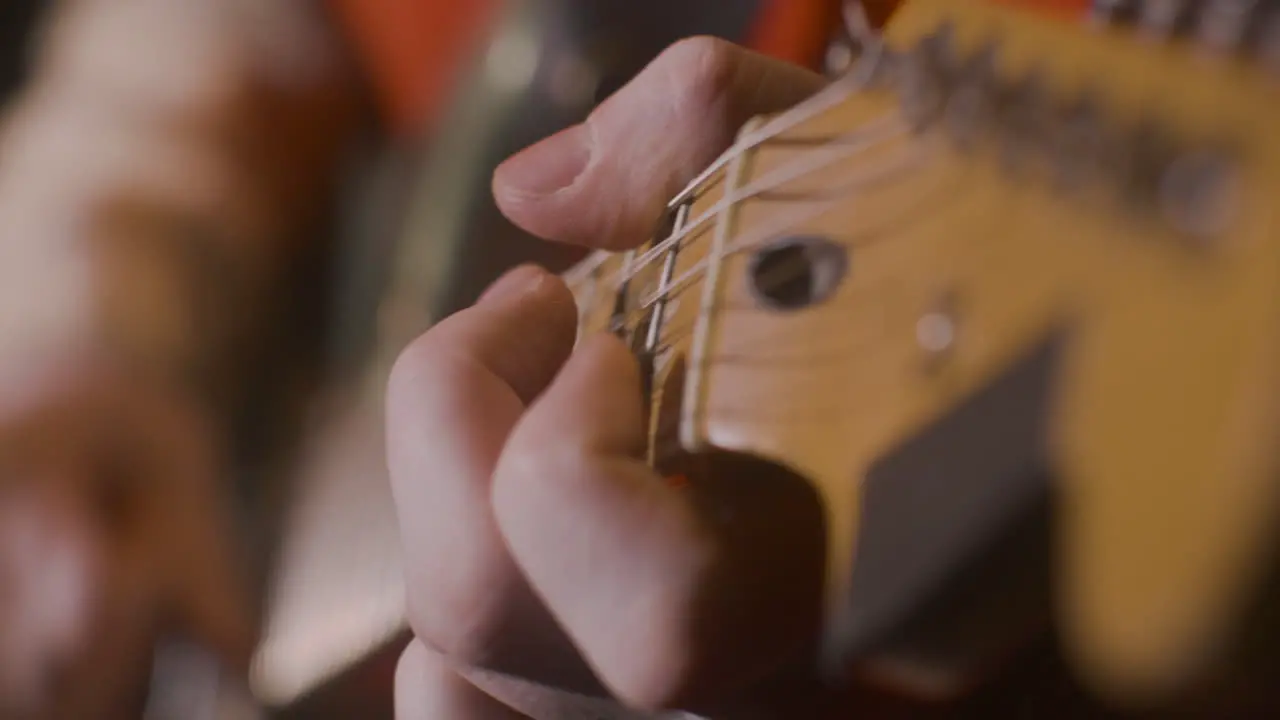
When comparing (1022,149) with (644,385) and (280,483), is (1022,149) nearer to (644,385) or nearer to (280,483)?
(644,385)

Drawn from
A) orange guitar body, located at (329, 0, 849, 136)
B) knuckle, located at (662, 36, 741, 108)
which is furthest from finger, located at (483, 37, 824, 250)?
orange guitar body, located at (329, 0, 849, 136)

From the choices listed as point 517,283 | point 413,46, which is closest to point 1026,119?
point 517,283

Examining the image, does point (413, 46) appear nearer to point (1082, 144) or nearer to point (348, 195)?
point (348, 195)

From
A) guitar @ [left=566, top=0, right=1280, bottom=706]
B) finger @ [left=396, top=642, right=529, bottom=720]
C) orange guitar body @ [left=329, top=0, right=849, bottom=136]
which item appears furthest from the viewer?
orange guitar body @ [left=329, top=0, right=849, bottom=136]

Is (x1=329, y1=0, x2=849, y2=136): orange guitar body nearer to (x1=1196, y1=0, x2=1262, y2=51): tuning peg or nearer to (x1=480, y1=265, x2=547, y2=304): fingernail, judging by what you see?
(x1=480, y1=265, x2=547, y2=304): fingernail

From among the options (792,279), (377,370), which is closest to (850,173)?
(792,279)

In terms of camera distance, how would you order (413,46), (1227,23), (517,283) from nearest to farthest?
(1227,23) → (517,283) → (413,46)
